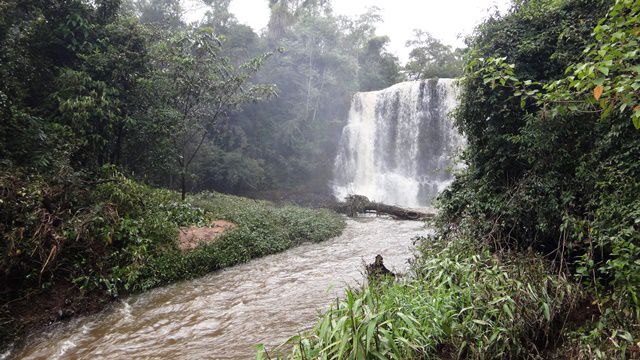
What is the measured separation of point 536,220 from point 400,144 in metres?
19.2

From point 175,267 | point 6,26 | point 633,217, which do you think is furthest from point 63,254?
point 633,217

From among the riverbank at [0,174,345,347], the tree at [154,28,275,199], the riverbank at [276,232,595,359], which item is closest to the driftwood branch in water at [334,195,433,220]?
the riverbank at [0,174,345,347]

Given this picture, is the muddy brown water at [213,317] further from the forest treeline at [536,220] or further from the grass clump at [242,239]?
the forest treeline at [536,220]

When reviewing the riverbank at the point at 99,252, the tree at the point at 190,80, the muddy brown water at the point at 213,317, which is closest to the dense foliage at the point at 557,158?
the muddy brown water at the point at 213,317

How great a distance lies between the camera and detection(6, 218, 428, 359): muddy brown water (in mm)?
4879

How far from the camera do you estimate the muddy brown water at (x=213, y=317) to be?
488 cm

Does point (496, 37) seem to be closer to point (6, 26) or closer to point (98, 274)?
point (98, 274)

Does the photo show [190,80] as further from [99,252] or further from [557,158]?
[557,158]

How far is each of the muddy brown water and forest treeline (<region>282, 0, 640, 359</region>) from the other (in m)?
0.97

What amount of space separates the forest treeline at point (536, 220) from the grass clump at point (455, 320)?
0.05 ft

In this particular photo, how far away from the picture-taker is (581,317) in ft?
12.8

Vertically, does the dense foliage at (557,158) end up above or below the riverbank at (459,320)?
→ above

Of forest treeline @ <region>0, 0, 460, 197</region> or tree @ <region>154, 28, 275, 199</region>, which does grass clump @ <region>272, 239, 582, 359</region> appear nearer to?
forest treeline @ <region>0, 0, 460, 197</region>

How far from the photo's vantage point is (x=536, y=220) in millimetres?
5570
